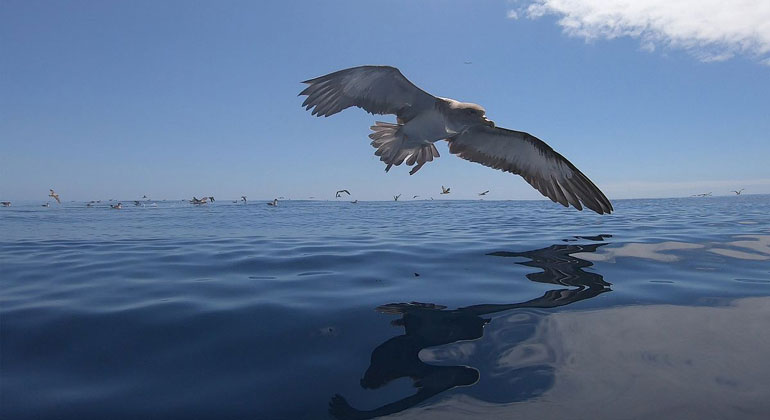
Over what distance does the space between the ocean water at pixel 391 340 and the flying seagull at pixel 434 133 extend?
1815 millimetres

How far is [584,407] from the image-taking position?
2.45m

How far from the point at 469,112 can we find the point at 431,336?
5.13 m

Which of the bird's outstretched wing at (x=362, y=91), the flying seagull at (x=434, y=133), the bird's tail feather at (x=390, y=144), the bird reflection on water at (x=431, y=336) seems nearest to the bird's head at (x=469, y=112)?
the flying seagull at (x=434, y=133)

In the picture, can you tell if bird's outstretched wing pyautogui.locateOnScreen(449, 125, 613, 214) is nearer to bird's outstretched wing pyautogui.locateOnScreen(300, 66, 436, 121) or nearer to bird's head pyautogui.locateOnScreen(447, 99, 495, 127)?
bird's head pyautogui.locateOnScreen(447, 99, 495, 127)

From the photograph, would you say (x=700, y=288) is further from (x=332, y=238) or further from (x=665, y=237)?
(x=332, y=238)

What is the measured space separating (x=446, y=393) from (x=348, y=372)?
733mm

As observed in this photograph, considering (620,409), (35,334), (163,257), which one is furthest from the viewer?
(163,257)

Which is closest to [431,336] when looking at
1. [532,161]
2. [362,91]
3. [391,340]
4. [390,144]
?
[391,340]

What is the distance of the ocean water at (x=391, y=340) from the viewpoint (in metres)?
2.51

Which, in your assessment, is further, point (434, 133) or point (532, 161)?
point (532, 161)

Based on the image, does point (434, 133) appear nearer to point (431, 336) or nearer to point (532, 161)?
point (532, 161)

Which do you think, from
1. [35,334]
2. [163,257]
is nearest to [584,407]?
[35,334]

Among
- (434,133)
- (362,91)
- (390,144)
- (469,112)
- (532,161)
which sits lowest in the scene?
(532,161)

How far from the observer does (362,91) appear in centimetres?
718
